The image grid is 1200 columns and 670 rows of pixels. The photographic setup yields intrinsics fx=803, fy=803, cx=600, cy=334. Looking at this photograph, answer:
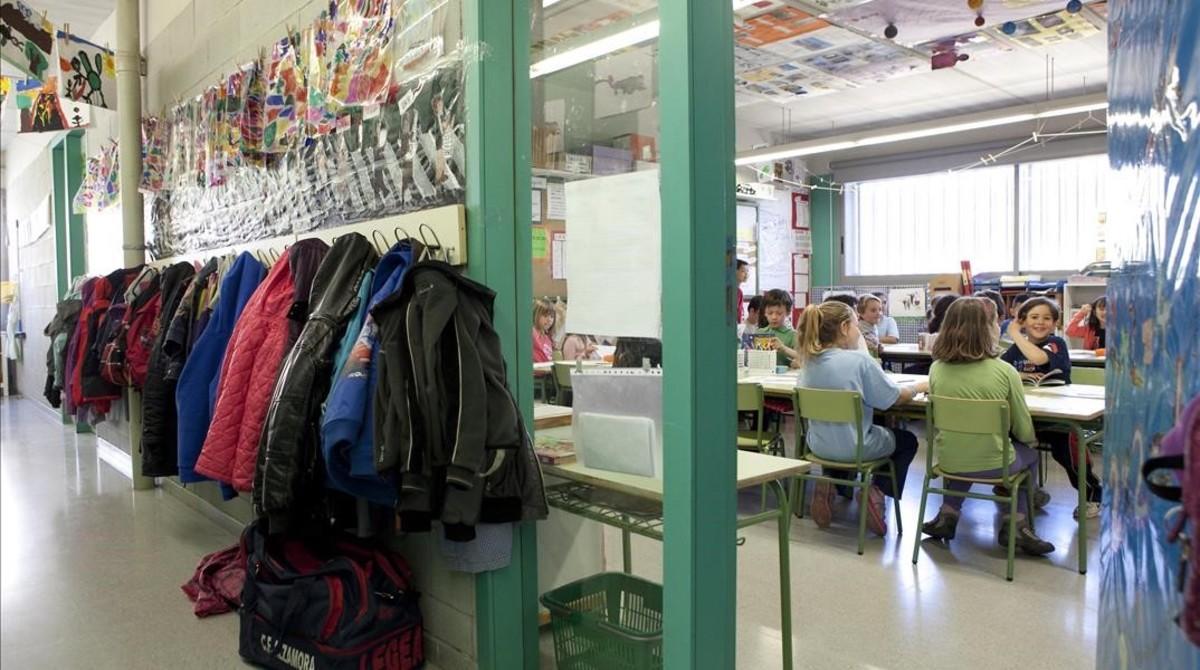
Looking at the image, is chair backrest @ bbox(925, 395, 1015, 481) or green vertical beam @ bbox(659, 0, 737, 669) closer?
green vertical beam @ bbox(659, 0, 737, 669)

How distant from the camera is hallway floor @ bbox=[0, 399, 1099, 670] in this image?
2578mm

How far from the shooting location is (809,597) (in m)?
3.12

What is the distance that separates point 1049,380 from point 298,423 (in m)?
3.96

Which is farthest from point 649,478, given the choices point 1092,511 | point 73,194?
point 73,194

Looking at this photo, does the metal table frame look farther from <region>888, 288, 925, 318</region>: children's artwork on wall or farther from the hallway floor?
<region>888, 288, 925, 318</region>: children's artwork on wall

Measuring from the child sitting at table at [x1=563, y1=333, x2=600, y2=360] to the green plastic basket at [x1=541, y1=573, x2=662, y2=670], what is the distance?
667 mm

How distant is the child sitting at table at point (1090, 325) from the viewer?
631cm

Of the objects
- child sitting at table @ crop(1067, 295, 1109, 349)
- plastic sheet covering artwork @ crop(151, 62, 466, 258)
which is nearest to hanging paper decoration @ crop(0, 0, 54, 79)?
plastic sheet covering artwork @ crop(151, 62, 466, 258)

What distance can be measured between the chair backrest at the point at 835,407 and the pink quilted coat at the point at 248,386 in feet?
7.96

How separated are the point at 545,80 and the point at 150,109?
3656 mm

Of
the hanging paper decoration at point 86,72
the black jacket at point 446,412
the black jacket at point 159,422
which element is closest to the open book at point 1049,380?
the black jacket at point 446,412

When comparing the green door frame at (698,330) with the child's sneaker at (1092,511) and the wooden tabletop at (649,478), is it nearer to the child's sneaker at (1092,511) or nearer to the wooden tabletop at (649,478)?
the wooden tabletop at (649,478)

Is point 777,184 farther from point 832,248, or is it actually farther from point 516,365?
point 516,365

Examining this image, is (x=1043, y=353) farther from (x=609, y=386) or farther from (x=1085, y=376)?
(x=609, y=386)
